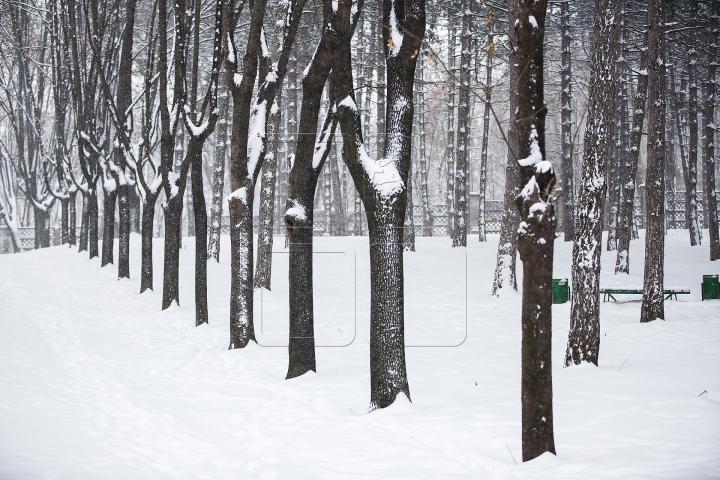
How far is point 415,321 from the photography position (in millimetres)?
12312

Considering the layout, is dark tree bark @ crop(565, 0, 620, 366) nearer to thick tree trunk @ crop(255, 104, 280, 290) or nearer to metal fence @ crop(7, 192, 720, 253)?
thick tree trunk @ crop(255, 104, 280, 290)

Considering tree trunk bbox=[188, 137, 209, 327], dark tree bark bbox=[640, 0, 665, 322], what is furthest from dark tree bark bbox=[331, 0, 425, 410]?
dark tree bark bbox=[640, 0, 665, 322]

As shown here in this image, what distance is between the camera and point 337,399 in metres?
7.05

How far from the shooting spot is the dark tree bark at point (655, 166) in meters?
11.3

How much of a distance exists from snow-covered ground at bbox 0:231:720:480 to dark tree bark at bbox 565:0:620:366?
1.29 ft

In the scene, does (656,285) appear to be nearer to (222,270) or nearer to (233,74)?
(233,74)

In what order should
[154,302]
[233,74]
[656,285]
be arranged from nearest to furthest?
[233,74]
[656,285]
[154,302]

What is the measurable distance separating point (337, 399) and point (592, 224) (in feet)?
13.2

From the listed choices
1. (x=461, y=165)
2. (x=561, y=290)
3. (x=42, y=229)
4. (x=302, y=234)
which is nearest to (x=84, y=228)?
(x=42, y=229)

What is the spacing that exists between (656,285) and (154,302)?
35.1 ft

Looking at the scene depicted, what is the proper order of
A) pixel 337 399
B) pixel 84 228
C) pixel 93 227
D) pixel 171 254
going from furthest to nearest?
pixel 84 228
pixel 93 227
pixel 171 254
pixel 337 399

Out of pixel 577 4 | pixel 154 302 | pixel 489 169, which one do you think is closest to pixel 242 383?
pixel 154 302

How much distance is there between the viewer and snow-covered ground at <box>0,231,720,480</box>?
5.09 m

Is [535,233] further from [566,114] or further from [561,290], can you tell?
[566,114]
